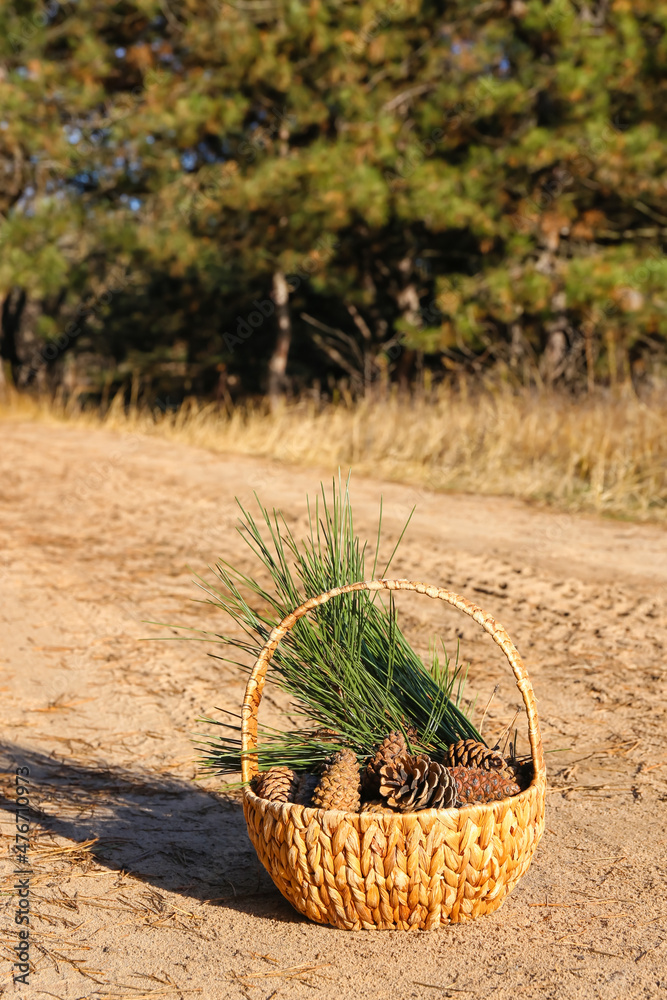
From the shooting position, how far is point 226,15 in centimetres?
1043

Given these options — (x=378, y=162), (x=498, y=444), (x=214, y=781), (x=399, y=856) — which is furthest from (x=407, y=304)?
(x=399, y=856)

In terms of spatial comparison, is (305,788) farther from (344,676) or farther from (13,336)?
(13,336)

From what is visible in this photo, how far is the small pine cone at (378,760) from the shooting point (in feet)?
6.26

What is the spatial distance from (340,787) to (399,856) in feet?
0.65

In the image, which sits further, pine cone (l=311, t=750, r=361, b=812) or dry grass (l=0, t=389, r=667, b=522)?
dry grass (l=0, t=389, r=667, b=522)

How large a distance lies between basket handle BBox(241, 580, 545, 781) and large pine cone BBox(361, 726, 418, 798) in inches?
9.9

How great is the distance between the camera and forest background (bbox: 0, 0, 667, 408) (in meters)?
9.62

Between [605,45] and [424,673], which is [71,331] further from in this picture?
[424,673]

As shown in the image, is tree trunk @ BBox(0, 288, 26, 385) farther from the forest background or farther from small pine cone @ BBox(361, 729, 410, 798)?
small pine cone @ BBox(361, 729, 410, 798)

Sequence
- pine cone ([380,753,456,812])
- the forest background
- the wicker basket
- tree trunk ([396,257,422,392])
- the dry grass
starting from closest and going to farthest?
the wicker basket, pine cone ([380,753,456,812]), the dry grass, the forest background, tree trunk ([396,257,422,392])

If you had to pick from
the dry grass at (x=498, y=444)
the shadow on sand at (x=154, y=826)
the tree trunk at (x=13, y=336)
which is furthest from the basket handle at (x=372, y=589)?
the tree trunk at (x=13, y=336)

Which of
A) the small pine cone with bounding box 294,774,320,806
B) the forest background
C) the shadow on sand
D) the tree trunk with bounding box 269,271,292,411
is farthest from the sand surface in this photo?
the tree trunk with bounding box 269,271,292,411

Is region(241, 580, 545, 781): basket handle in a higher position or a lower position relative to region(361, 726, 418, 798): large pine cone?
higher

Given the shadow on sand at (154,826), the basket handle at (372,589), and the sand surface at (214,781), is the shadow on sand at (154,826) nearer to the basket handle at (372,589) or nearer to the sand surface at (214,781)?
the sand surface at (214,781)
